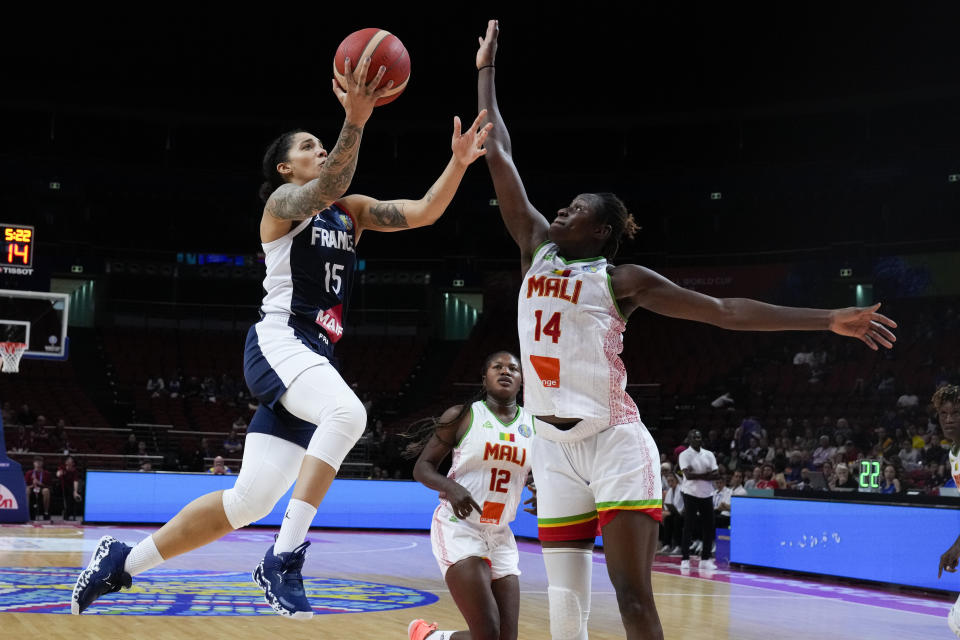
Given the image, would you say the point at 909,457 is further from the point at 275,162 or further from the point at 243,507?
the point at 243,507

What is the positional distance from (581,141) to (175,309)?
39.3 feet

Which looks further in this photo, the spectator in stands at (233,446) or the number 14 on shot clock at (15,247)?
the spectator in stands at (233,446)

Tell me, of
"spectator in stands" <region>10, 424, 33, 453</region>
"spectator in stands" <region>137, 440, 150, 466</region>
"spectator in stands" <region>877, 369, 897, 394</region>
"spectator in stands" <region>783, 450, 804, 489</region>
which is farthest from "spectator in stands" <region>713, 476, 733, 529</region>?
"spectator in stands" <region>10, 424, 33, 453</region>

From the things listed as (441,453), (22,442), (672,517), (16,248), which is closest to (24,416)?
(22,442)

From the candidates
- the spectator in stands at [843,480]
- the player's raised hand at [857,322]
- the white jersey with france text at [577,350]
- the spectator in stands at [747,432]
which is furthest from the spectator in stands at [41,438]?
the player's raised hand at [857,322]

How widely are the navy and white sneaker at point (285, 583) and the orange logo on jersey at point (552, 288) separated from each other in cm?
130

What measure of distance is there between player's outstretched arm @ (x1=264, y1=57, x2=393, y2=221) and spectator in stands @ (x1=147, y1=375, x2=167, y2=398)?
69.9ft

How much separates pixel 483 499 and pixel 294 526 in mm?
1721

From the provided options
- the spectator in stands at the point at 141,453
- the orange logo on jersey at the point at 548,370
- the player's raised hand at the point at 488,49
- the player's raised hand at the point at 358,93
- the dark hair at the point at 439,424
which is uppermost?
the player's raised hand at the point at 488,49

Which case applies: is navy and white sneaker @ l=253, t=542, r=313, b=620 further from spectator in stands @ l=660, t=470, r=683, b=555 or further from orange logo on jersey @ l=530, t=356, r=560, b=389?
spectator in stands @ l=660, t=470, r=683, b=555

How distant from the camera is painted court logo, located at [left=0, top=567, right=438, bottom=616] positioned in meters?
8.02

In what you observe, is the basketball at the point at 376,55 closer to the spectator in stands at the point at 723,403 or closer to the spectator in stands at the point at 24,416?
the spectator in stands at the point at 723,403

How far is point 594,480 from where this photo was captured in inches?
153

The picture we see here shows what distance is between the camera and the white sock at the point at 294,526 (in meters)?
3.76
